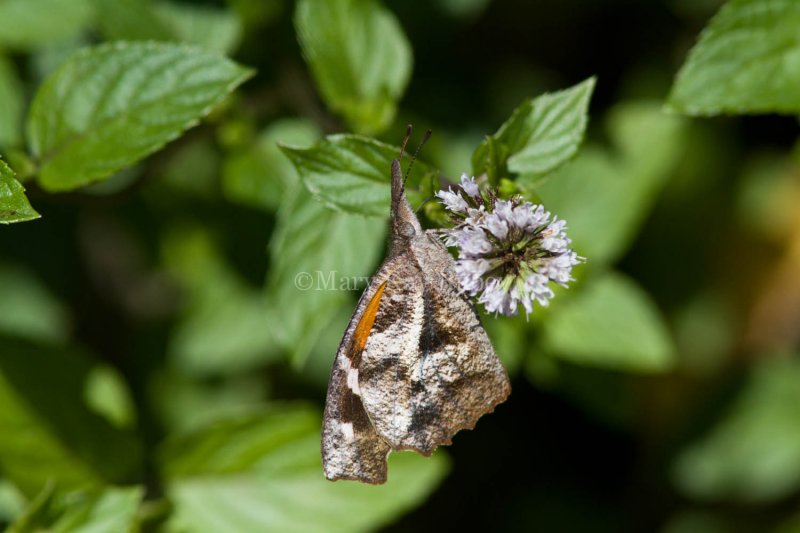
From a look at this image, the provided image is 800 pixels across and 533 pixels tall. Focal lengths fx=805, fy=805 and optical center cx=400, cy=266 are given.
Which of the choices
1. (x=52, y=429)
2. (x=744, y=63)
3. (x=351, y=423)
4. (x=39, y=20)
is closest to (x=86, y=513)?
(x=52, y=429)

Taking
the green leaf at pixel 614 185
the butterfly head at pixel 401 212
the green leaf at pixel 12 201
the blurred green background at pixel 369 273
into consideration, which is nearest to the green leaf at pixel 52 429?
the blurred green background at pixel 369 273

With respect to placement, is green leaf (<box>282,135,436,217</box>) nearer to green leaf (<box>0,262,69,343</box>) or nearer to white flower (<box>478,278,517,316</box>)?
white flower (<box>478,278,517,316</box>)

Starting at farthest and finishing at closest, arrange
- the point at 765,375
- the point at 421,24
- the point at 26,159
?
the point at 765,375 → the point at 421,24 → the point at 26,159

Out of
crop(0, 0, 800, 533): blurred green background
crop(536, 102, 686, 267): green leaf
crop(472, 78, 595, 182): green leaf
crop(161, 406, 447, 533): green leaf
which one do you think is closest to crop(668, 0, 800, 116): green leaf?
crop(0, 0, 800, 533): blurred green background

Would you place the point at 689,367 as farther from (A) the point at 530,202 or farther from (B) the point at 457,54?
(A) the point at 530,202

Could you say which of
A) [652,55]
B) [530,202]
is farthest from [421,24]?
[530,202]

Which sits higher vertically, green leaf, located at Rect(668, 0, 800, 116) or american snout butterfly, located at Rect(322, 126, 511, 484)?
green leaf, located at Rect(668, 0, 800, 116)

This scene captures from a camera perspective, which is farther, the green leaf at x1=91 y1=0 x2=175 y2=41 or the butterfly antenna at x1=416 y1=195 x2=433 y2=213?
the green leaf at x1=91 y1=0 x2=175 y2=41
